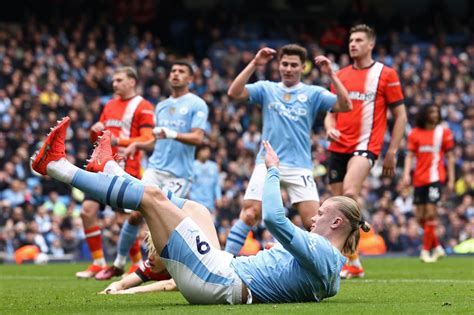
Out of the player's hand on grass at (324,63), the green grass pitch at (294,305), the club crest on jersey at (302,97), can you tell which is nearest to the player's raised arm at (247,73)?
the player's hand on grass at (324,63)

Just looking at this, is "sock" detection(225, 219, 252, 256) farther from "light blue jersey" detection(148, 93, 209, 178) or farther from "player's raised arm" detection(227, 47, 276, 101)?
"light blue jersey" detection(148, 93, 209, 178)

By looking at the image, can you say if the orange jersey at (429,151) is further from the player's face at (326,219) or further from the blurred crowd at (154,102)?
the player's face at (326,219)

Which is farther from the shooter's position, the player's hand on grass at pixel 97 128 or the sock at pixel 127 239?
the sock at pixel 127 239

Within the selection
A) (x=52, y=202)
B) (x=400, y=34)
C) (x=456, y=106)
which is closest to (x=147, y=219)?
(x=52, y=202)

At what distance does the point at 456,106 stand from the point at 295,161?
18572 millimetres

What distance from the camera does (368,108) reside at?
12812 mm

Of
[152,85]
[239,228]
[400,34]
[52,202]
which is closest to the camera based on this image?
[239,228]

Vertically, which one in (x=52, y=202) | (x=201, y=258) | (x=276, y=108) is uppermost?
(x=276, y=108)

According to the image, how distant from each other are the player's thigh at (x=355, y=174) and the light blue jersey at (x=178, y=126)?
6.50 ft

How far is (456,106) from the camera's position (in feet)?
96.8

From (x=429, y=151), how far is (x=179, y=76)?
6122 millimetres

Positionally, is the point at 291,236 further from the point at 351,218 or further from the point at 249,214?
the point at 249,214

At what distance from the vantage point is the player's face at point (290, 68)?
468 inches

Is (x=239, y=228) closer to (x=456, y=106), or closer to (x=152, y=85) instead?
(x=152, y=85)
